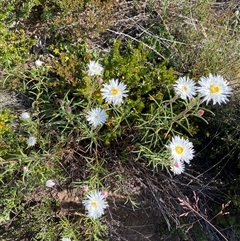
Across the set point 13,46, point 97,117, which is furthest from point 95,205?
point 13,46

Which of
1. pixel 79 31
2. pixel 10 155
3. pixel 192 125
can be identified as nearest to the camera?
pixel 10 155

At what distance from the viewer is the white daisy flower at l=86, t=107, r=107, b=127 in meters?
1.94

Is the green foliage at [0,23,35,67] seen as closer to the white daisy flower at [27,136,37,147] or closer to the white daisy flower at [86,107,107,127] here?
the white daisy flower at [27,136,37,147]

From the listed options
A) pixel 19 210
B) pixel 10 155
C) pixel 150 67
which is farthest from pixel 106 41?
pixel 19 210

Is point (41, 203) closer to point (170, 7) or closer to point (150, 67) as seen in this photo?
point (150, 67)

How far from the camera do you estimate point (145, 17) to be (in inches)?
102

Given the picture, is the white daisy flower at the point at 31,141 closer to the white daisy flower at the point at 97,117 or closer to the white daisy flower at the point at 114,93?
the white daisy flower at the point at 97,117

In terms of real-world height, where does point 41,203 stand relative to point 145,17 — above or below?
below

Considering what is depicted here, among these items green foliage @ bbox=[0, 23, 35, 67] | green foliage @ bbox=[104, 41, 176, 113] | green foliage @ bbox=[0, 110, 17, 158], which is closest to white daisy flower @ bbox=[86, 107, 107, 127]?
green foliage @ bbox=[104, 41, 176, 113]

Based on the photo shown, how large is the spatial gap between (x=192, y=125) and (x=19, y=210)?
1011 millimetres

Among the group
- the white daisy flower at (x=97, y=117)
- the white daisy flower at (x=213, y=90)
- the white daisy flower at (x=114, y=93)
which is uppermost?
the white daisy flower at (x=213, y=90)

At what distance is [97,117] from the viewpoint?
1941mm

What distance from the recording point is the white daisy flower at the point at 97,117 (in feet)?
6.36

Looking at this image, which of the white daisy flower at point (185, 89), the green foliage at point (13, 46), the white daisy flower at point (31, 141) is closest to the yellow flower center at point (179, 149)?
the white daisy flower at point (185, 89)
